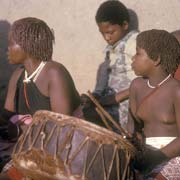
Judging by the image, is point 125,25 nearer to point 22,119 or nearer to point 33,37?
point 33,37

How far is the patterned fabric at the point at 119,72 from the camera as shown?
541cm

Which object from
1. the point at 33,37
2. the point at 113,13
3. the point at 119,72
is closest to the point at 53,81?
the point at 33,37

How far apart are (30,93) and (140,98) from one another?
0.87m

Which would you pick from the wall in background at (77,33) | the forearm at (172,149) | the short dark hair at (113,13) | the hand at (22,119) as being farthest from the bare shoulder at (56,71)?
the wall in background at (77,33)

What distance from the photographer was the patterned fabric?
5.41 m

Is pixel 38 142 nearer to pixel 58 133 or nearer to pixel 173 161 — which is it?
pixel 58 133

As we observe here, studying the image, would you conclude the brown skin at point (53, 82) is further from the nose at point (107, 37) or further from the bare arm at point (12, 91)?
the nose at point (107, 37)

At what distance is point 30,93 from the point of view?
15.1 ft

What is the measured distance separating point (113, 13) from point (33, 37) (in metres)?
1.20

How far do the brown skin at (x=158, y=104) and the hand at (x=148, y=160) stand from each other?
42mm

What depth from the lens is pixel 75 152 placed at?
343cm

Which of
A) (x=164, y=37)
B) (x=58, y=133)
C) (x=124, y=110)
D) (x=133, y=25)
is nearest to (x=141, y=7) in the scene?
(x=133, y=25)

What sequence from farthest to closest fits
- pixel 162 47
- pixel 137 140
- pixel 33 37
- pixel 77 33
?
pixel 77 33
pixel 33 37
pixel 162 47
pixel 137 140

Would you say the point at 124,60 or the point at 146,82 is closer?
the point at 146,82
